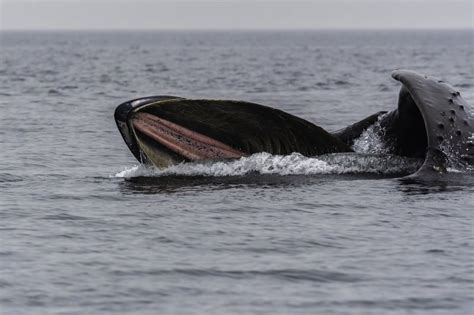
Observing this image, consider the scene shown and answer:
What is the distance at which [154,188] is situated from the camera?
47.6 feet

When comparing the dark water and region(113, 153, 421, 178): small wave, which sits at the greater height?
region(113, 153, 421, 178): small wave

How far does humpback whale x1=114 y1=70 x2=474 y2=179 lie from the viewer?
1430 cm

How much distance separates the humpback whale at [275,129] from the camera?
1430 centimetres

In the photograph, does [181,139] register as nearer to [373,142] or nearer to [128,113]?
[128,113]

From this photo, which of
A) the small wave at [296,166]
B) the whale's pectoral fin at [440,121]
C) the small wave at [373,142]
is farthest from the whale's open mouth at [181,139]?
the whale's pectoral fin at [440,121]

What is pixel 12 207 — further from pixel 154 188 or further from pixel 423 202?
pixel 423 202

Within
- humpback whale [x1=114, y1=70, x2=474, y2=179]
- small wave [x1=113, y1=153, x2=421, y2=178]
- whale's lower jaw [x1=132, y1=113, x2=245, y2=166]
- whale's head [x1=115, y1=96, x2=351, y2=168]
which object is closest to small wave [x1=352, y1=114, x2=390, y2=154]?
humpback whale [x1=114, y1=70, x2=474, y2=179]

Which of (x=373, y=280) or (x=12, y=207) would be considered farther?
(x=12, y=207)

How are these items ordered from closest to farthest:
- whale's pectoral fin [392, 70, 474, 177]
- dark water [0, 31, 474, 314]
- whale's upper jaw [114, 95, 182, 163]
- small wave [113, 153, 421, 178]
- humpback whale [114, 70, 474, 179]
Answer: dark water [0, 31, 474, 314] < whale's pectoral fin [392, 70, 474, 177] < humpback whale [114, 70, 474, 179] < whale's upper jaw [114, 95, 182, 163] < small wave [113, 153, 421, 178]

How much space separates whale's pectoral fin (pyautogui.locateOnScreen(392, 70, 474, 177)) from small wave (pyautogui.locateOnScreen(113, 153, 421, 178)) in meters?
0.81

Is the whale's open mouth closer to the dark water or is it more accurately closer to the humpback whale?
the humpback whale

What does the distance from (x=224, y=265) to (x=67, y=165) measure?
311 inches

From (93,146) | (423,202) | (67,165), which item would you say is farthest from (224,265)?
(93,146)

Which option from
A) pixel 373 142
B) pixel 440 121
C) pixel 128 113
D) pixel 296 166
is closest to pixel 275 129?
pixel 296 166
